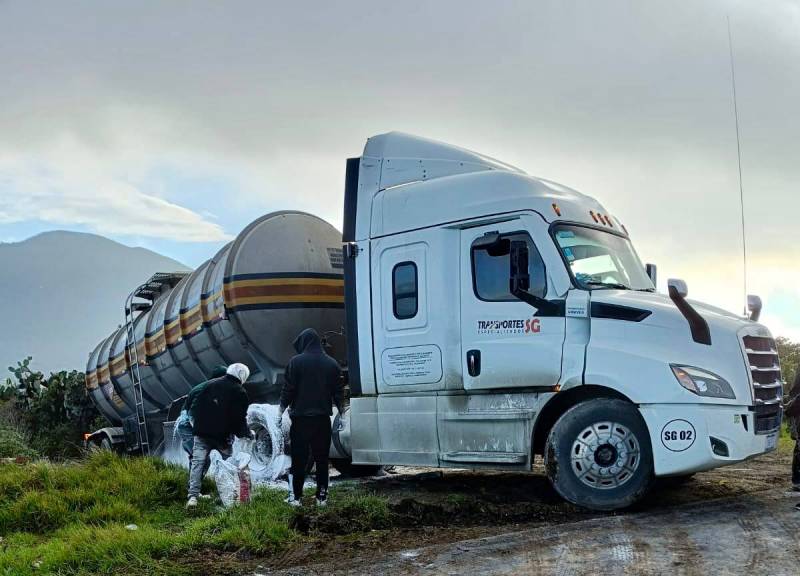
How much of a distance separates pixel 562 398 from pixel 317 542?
8.20ft

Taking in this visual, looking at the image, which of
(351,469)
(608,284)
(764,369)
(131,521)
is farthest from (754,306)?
(131,521)

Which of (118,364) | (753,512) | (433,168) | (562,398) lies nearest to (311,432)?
(562,398)

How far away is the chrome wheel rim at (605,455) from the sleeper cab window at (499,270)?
1259 mm

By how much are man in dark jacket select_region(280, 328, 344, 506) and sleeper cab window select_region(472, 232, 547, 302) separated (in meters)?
1.67

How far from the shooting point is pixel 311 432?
25.5 ft

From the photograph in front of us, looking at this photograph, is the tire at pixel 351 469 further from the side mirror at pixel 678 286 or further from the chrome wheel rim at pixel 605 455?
the side mirror at pixel 678 286

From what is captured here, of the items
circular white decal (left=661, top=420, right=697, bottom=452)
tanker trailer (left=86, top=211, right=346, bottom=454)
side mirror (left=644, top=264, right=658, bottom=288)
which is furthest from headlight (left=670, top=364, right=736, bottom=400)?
tanker trailer (left=86, top=211, right=346, bottom=454)

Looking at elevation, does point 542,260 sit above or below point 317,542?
above

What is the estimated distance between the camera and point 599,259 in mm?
7566

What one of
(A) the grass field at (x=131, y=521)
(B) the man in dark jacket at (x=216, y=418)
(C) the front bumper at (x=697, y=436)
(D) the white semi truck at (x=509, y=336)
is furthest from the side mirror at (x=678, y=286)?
(B) the man in dark jacket at (x=216, y=418)

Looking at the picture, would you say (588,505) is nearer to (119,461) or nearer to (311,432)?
(311,432)

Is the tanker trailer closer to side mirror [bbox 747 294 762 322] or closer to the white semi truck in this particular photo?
the white semi truck

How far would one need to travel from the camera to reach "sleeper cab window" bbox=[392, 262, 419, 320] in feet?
26.3

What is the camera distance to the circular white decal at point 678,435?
21.2 feet
